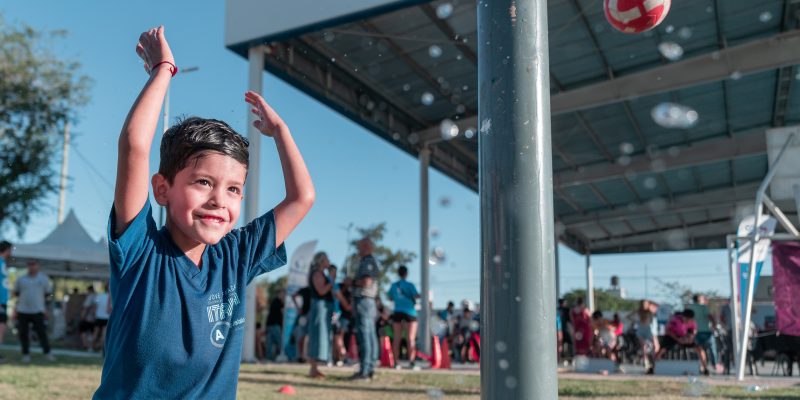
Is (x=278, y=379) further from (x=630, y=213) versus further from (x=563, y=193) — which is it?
(x=630, y=213)

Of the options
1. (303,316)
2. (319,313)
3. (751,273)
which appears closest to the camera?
(319,313)

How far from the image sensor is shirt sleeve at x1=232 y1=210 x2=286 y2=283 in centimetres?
209

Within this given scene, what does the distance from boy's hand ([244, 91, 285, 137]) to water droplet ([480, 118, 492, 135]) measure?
2.09 ft

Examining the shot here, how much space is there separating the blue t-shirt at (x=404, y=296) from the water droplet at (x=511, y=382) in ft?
28.8

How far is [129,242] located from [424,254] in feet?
55.0

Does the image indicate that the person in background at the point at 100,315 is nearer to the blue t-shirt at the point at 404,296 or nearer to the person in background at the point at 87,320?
the person in background at the point at 87,320

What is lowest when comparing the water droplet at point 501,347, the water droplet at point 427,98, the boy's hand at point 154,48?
the water droplet at point 501,347

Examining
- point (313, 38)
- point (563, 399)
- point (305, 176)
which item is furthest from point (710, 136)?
point (305, 176)

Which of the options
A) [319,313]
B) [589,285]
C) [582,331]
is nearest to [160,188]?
[319,313]

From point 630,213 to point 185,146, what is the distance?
29658mm

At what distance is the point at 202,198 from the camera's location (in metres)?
1.84

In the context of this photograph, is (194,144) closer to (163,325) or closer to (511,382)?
(163,325)

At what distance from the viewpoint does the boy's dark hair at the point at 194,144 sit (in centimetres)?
188

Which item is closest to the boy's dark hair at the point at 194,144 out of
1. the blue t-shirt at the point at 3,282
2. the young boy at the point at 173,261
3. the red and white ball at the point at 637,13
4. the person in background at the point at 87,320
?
Result: the young boy at the point at 173,261
